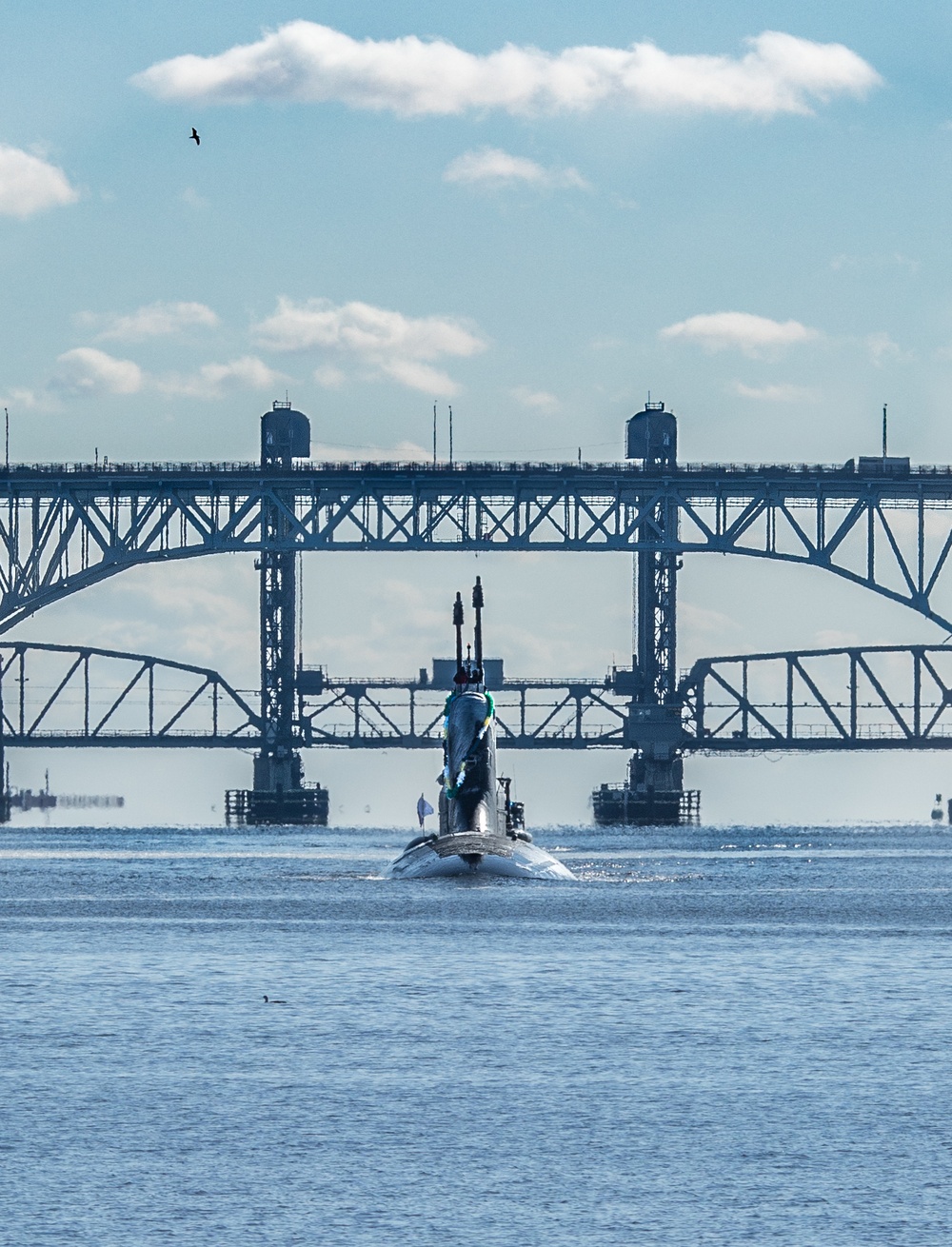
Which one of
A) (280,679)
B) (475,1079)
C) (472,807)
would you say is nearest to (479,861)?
(472,807)

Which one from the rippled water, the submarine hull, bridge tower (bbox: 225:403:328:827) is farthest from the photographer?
bridge tower (bbox: 225:403:328:827)

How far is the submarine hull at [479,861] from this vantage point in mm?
95938

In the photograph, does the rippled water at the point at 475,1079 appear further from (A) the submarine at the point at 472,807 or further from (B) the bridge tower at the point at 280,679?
(B) the bridge tower at the point at 280,679

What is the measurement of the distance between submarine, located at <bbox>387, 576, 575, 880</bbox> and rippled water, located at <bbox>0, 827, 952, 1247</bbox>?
64.7ft

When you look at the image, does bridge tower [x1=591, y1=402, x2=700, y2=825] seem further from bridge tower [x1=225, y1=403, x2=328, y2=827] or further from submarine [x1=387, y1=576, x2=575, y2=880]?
submarine [x1=387, y1=576, x2=575, y2=880]

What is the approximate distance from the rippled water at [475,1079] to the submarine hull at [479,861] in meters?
19.0

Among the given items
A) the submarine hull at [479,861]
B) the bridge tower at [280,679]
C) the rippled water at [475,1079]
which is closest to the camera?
the rippled water at [475,1079]

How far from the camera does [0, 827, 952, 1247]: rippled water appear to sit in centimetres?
2734

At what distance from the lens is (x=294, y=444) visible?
195125mm

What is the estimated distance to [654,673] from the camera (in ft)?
625

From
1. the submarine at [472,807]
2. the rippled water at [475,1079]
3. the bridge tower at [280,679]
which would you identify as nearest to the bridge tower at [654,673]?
the bridge tower at [280,679]

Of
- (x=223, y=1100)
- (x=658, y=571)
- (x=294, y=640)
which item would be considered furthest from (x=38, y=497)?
(x=223, y=1100)

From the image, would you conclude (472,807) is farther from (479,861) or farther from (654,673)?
(654,673)

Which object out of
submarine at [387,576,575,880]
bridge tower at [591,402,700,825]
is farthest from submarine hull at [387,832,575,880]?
bridge tower at [591,402,700,825]
